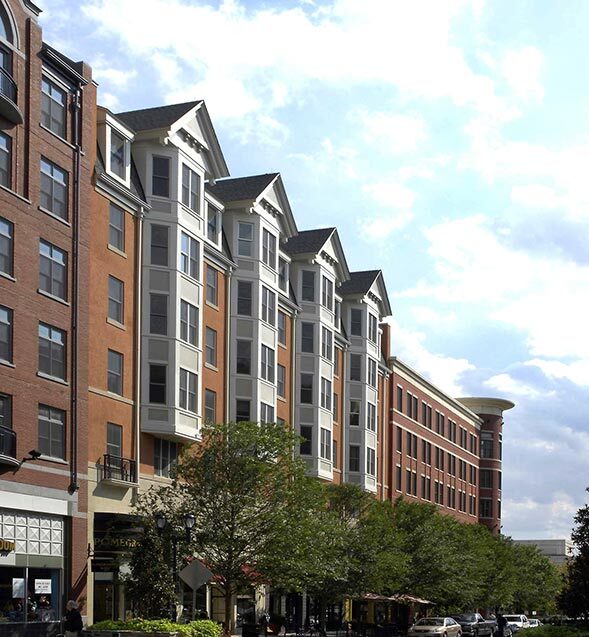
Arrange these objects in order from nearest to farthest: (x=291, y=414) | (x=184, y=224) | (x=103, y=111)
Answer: (x=103, y=111)
(x=184, y=224)
(x=291, y=414)

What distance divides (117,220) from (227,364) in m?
12.0

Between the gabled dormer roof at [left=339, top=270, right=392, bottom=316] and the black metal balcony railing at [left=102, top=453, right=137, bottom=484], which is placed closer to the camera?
the black metal balcony railing at [left=102, top=453, right=137, bottom=484]

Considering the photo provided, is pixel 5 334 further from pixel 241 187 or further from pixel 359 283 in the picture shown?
pixel 359 283

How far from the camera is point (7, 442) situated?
1446 inches

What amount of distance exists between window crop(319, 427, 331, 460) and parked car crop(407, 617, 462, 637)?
12.2 meters

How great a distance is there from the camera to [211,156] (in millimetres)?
53375

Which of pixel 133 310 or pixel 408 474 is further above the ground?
pixel 133 310

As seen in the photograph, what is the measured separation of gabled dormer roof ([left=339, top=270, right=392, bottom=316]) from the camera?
256 feet

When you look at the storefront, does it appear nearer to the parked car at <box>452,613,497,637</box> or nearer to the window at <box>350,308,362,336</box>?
the parked car at <box>452,613,497,637</box>

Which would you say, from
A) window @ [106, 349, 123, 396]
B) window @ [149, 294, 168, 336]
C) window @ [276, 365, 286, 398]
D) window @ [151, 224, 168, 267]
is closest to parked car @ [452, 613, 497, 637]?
window @ [276, 365, 286, 398]

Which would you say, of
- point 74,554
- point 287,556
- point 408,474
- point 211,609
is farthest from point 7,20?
point 408,474

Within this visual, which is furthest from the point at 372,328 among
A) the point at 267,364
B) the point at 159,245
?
the point at 159,245

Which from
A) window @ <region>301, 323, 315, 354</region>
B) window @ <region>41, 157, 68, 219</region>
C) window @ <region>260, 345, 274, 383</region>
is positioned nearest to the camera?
window @ <region>41, 157, 68, 219</region>

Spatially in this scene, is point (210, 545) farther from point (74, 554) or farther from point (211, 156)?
point (211, 156)
